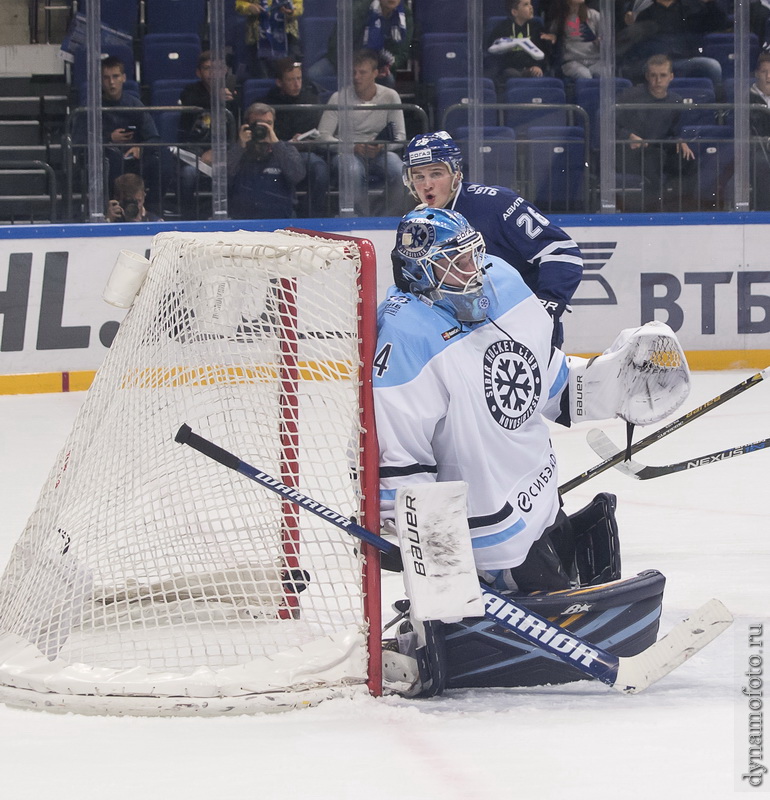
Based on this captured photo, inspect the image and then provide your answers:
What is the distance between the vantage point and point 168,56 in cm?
696

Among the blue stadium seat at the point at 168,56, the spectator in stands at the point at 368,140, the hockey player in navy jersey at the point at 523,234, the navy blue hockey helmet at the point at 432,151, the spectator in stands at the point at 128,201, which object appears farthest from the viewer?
the blue stadium seat at the point at 168,56

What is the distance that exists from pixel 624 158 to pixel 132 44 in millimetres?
2596

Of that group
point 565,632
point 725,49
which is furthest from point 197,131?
point 565,632

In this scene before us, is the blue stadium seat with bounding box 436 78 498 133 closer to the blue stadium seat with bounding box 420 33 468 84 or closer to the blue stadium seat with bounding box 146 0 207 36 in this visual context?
the blue stadium seat with bounding box 420 33 468 84

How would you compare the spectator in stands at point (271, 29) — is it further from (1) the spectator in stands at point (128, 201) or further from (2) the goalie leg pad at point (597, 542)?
(2) the goalie leg pad at point (597, 542)

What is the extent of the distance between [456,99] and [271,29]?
1010mm

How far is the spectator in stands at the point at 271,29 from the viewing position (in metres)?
6.77

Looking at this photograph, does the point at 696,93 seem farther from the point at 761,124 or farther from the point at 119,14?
the point at 119,14

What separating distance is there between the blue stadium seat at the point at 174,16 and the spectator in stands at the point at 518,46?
151 cm

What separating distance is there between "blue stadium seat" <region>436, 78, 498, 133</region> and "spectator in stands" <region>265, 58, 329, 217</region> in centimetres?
65

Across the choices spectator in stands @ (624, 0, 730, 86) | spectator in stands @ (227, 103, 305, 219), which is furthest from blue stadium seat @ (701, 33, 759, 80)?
spectator in stands @ (227, 103, 305, 219)

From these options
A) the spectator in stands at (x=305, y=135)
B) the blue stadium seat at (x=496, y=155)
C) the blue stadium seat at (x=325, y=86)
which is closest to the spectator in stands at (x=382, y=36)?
the blue stadium seat at (x=325, y=86)

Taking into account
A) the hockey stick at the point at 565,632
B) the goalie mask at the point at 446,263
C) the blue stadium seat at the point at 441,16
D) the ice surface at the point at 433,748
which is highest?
the blue stadium seat at the point at 441,16

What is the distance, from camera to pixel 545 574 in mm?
2521
